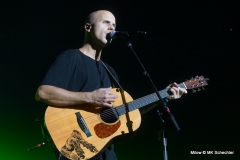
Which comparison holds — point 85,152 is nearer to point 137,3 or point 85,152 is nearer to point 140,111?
point 140,111

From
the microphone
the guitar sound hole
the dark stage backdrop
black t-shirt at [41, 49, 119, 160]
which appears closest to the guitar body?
the guitar sound hole

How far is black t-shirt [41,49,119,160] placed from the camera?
6.91ft

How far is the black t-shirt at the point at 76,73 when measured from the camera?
211 centimetres

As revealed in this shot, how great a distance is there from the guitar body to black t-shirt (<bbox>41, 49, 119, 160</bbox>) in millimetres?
128

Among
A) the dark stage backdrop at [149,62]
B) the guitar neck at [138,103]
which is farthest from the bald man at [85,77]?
the dark stage backdrop at [149,62]

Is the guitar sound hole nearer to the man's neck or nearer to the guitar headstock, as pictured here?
the man's neck

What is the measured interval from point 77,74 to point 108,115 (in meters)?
0.40

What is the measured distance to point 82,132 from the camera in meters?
2.02

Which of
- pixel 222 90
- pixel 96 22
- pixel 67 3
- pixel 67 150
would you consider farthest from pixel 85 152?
pixel 67 3

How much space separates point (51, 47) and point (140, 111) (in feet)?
6.30

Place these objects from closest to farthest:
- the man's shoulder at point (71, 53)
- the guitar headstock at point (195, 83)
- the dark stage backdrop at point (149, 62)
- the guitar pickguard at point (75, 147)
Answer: the guitar pickguard at point (75, 147) < the man's shoulder at point (71, 53) < the guitar headstock at point (195, 83) < the dark stage backdrop at point (149, 62)

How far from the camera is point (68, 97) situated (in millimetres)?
2053

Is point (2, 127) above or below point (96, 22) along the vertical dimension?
below

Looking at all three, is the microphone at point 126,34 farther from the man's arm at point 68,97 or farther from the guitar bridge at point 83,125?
the guitar bridge at point 83,125
